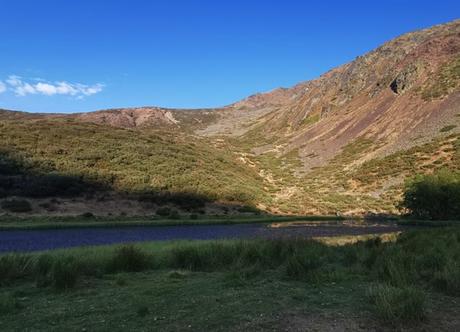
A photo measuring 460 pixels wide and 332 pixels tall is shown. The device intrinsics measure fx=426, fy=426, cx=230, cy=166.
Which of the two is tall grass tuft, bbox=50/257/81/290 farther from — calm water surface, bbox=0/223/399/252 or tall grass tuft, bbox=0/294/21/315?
calm water surface, bbox=0/223/399/252

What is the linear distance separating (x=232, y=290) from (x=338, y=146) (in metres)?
100

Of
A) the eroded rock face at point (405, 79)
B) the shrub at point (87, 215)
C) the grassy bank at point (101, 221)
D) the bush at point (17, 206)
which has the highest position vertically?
the eroded rock face at point (405, 79)

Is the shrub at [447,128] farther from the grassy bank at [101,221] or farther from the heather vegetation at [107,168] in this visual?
the grassy bank at [101,221]

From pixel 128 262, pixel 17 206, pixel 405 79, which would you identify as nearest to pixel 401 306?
pixel 128 262

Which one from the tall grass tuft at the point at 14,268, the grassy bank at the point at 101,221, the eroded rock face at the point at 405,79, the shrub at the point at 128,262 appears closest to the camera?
the tall grass tuft at the point at 14,268

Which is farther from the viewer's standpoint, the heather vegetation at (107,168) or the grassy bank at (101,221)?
the heather vegetation at (107,168)

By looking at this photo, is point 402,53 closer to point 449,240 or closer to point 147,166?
point 147,166

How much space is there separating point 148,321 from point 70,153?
60195 millimetres

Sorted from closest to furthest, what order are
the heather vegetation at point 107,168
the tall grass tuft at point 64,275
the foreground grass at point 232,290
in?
the foreground grass at point 232,290, the tall grass tuft at point 64,275, the heather vegetation at point 107,168

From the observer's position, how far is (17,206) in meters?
43.5

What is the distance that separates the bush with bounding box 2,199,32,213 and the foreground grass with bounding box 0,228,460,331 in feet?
106

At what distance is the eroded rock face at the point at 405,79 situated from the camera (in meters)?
107

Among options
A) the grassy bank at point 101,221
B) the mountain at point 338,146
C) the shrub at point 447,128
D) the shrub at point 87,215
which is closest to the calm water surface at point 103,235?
the grassy bank at point 101,221

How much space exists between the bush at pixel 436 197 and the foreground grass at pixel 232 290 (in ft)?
100
